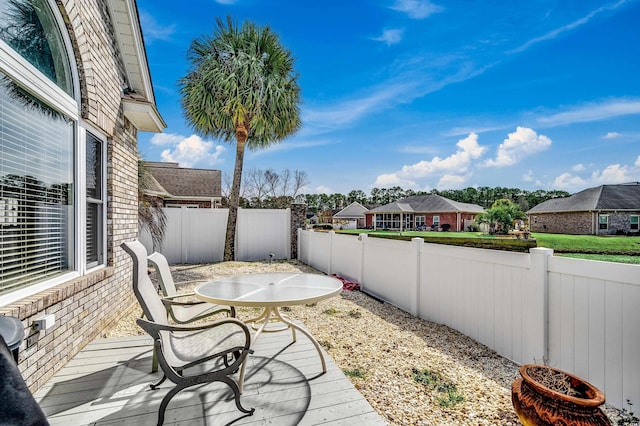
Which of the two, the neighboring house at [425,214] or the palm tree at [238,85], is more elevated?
the palm tree at [238,85]

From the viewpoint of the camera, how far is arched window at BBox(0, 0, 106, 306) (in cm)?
242

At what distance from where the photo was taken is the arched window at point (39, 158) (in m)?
2.42

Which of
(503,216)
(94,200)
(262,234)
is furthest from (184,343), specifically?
(503,216)

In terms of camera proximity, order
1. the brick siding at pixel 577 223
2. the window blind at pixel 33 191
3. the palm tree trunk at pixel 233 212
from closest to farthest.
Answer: the window blind at pixel 33 191
the palm tree trunk at pixel 233 212
the brick siding at pixel 577 223

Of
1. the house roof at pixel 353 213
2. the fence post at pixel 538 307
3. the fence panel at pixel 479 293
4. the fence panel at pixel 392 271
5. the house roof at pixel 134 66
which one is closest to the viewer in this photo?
the fence post at pixel 538 307

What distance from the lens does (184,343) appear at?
2582 mm

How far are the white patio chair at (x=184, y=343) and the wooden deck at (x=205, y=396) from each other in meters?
0.18

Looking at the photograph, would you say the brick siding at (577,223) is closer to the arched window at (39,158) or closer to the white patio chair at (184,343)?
the white patio chair at (184,343)

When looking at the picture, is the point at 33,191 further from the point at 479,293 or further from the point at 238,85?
the point at 238,85

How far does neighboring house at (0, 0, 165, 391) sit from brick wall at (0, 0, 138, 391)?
0.05 ft

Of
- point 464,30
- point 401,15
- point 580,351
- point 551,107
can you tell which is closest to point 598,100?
point 551,107

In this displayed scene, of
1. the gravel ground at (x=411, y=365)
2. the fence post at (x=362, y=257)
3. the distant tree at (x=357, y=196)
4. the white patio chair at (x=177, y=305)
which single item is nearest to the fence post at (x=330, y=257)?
the fence post at (x=362, y=257)

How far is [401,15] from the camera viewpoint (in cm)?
745

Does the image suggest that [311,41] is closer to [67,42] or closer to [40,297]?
[67,42]
